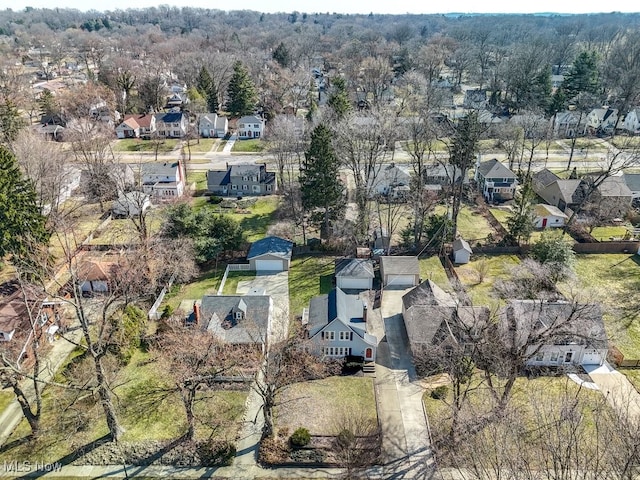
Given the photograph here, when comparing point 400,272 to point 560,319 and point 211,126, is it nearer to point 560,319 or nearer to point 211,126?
point 560,319

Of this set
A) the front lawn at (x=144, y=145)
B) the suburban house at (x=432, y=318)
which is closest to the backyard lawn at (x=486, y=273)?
the suburban house at (x=432, y=318)

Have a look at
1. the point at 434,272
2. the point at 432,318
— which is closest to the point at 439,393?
the point at 432,318

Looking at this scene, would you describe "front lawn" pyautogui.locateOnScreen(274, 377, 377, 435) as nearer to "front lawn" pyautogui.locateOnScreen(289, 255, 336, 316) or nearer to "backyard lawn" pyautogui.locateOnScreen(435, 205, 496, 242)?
"front lawn" pyautogui.locateOnScreen(289, 255, 336, 316)

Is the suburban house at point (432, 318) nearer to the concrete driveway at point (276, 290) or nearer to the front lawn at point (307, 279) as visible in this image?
the front lawn at point (307, 279)

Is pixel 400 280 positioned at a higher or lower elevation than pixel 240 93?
lower

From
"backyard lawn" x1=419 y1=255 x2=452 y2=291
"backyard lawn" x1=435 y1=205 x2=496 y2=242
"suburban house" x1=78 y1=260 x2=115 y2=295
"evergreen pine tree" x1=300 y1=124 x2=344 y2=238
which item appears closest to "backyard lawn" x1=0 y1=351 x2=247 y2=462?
"suburban house" x1=78 y1=260 x2=115 y2=295

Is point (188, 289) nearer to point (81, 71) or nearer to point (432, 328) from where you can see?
point (432, 328)

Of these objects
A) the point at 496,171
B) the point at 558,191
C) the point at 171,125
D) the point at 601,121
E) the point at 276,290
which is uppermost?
the point at 601,121

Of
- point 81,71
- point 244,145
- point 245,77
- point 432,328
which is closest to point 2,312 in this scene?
point 432,328
